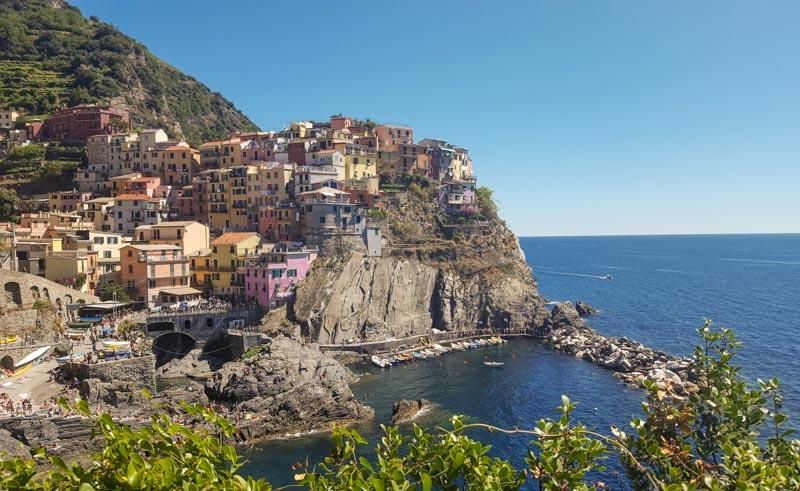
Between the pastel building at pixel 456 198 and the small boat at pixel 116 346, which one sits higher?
the pastel building at pixel 456 198

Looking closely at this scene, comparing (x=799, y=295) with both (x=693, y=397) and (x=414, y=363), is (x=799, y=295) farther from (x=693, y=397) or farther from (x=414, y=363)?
(x=693, y=397)

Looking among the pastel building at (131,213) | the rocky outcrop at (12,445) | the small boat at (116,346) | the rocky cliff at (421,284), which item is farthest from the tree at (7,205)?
the rocky outcrop at (12,445)

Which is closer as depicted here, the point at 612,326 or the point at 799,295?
the point at 612,326

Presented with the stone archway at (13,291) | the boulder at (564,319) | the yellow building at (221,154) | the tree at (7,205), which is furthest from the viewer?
Result: the yellow building at (221,154)

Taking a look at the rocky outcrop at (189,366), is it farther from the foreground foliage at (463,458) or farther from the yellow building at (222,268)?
the foreground foliage at (463,458)

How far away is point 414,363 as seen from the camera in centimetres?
6238

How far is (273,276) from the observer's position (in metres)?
62.9

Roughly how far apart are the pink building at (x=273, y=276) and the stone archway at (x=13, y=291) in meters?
22.6

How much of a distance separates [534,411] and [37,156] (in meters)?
84.0

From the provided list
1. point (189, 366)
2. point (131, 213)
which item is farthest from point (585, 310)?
point (131, 213)

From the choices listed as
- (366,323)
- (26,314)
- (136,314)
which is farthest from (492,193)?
(26,314)

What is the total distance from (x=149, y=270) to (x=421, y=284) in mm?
34975

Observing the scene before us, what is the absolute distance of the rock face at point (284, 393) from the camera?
43.3m

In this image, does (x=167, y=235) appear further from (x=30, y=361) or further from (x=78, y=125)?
(x=78, y=125)
